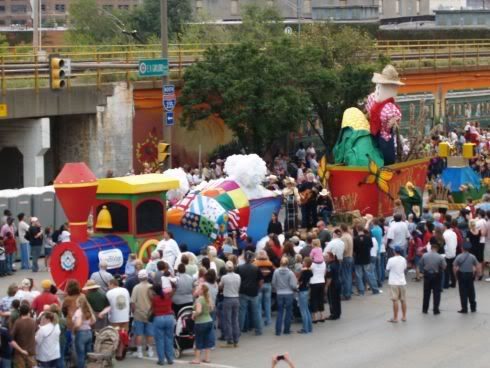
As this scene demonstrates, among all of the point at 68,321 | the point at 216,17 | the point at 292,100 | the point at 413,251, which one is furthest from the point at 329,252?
the point at 216,17

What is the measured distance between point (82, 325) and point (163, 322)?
1.34 m

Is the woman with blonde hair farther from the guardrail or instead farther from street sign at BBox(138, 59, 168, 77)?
the guardrail

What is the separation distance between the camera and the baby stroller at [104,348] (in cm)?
1859

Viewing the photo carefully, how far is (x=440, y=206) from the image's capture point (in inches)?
1243

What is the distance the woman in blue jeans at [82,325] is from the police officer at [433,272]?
6583 millimetres

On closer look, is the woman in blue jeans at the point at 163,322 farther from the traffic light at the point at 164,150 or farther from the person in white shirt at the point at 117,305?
the traffic light at the point at 164,150

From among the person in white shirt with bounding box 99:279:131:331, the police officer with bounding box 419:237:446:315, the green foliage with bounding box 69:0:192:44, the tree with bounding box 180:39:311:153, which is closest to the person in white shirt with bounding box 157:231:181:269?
the person in white shirt with bounding box 99:279:131:331

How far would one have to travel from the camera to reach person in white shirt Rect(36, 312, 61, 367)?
17531mm

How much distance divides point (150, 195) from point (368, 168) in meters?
8.49

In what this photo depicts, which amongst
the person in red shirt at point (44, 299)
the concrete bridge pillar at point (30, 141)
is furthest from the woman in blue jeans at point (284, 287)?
the concrete bridge pillar at point (30, 141)

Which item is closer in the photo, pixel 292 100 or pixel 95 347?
pixel 95 347

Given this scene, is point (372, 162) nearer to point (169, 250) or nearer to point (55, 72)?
point (55, 72)

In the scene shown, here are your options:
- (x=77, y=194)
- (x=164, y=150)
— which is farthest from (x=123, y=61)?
(x=77, y=194)

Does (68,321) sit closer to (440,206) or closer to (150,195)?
(150,195)
